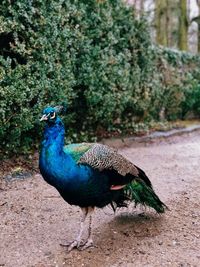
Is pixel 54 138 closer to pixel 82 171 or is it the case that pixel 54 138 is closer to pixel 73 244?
pixel 82 171

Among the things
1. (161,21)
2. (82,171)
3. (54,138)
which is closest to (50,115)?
(54,138)

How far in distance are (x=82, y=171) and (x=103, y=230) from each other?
0.95m

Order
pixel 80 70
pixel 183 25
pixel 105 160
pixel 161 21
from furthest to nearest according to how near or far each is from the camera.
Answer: pixel 183 25, pixel 161 21, pixel 80 70, pixel 105 160

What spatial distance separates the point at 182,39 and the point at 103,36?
1137 centimetres

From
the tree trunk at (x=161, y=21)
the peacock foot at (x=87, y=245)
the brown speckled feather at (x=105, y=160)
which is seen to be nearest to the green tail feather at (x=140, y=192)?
the brown speckled feather at (x=105, y=160)

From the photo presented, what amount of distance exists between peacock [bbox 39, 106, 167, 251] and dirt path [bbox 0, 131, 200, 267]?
0.22 metres

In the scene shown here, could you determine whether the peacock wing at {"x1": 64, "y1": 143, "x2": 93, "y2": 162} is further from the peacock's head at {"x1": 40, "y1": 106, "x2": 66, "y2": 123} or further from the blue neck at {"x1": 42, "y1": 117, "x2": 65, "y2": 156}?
the peacock's head at {"x1": 40, "y1": 106, "x2": 66, "y2": 123}

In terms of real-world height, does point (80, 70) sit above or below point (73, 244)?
above

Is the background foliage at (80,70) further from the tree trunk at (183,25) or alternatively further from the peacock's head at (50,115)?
the tree trunk at (183,25)

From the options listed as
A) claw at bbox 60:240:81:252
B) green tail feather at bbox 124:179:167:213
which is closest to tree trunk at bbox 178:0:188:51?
green tail feather at bbox 124:179:167:213

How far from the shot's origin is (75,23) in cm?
772

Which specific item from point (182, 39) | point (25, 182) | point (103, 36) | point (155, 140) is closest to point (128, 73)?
point (103, 36)

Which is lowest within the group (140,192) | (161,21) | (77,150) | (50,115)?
(140,192)

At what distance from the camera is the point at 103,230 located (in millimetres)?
4398
